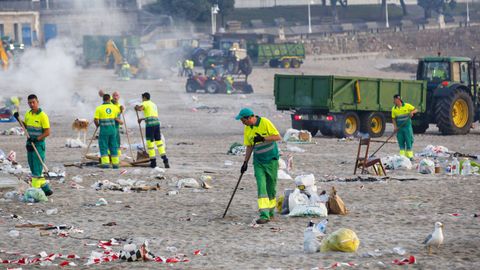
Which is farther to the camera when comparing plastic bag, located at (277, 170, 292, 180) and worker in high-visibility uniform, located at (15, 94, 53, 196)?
plastic bag, located at (277, 170, 292, 180)

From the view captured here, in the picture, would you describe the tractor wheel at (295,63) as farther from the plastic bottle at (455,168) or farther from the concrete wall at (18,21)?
the plastic bottle at (455,168)

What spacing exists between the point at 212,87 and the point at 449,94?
71.7ft

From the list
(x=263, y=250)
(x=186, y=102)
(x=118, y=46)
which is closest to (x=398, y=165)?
(x=263, y=250)

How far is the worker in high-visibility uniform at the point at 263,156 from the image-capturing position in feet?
49.4

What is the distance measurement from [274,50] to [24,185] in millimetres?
59834

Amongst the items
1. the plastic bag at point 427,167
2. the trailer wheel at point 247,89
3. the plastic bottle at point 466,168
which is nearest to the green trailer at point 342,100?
the plastic bag at point 427,167

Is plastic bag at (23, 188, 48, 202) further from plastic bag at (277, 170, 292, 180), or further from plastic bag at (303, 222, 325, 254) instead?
plastic bag at (303, 222, 325, 254)

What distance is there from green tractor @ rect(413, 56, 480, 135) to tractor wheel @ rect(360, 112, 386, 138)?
1477 mm

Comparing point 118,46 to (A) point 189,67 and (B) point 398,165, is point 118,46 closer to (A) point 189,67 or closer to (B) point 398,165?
(A) point 189,67

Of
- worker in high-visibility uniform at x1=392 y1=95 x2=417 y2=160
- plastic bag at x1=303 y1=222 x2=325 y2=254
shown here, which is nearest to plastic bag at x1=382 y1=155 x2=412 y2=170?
worker in high-visibility uniform at x1=392 y1=95 x2=417 y2=160

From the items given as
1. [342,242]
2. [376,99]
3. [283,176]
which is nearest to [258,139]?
[342,242]

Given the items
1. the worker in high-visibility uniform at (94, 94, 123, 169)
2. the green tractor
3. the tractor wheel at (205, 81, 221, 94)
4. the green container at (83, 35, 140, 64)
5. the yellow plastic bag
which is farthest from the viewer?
the green container at (83, 35, 140, 64)

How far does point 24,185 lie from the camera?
1858 cm

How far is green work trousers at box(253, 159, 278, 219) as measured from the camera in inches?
591
